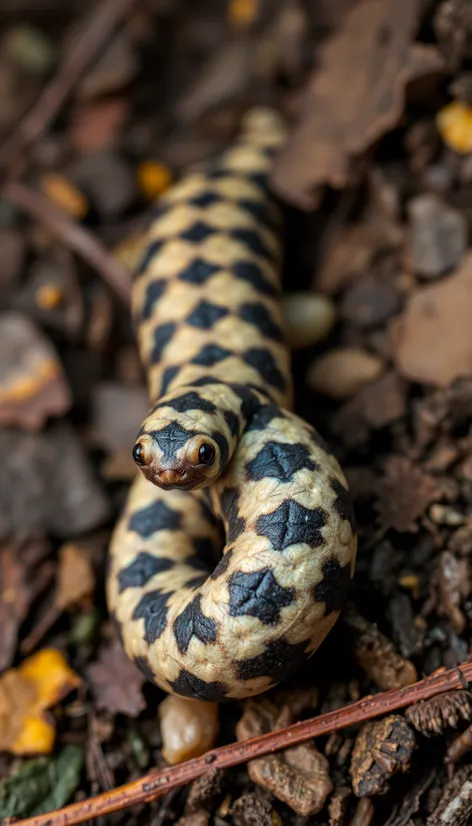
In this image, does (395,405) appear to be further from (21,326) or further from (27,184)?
(27,184)

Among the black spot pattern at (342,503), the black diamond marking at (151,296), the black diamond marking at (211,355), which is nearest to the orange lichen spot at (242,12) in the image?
the black diamond marking at (151,296)

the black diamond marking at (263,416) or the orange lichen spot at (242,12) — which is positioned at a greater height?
the orange lichen spot at (242,12)

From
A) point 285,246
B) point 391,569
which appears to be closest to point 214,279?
point 285,246

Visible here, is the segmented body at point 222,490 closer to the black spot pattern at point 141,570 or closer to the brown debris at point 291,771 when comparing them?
the black spot pattern at point 141,570

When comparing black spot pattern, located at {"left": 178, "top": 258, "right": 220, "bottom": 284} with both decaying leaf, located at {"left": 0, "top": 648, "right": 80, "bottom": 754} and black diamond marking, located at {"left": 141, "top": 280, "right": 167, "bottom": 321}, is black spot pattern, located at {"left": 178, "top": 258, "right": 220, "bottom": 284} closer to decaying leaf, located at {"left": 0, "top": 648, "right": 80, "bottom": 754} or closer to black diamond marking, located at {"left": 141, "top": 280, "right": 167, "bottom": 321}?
black diamond marking, located at {"left": 141, "top": 280, "right": 167, "bottom": 321}

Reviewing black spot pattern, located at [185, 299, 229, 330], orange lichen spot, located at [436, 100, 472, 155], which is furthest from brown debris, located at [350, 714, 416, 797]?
orange lichen spot, located at [436, 100, 472, 155]

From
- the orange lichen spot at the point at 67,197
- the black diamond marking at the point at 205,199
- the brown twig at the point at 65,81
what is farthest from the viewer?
the brown twig at the point at 65,81
